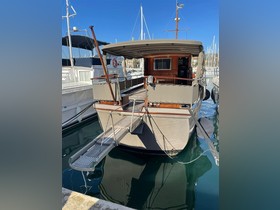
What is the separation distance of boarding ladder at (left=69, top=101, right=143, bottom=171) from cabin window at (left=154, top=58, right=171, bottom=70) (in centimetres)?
299

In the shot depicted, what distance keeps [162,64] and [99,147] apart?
4.63 m

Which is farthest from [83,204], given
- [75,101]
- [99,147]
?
[75,101]

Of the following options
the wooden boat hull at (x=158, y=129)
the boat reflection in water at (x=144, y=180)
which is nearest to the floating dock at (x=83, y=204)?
the boat reflection in water at (x=144, y=180)

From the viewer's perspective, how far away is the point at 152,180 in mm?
4902

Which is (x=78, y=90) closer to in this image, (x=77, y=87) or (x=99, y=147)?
(x=77, y=87)

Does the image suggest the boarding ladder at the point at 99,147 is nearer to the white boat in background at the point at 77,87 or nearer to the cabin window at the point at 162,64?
the white boat in background at the point at 77,87

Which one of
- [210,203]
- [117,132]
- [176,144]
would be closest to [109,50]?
[117,132]

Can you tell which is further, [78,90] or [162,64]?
[78,90]

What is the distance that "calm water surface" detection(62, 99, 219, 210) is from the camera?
164 inches

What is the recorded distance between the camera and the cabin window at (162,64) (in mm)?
7523
